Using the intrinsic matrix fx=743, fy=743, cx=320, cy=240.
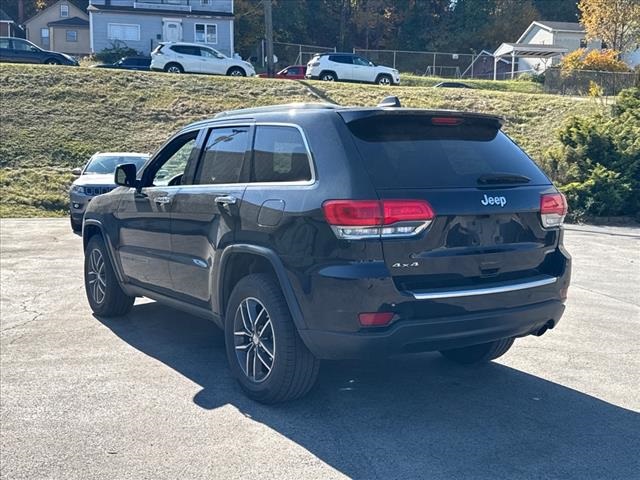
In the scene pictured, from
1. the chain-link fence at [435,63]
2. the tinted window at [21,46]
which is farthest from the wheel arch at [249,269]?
the chain-link fence at [435,63]

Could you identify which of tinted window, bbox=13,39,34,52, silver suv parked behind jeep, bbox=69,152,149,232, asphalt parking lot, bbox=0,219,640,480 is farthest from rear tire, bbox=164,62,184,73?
asphalt parking lot, bbox=0,219,640,480

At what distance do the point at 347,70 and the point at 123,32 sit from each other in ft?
70.4

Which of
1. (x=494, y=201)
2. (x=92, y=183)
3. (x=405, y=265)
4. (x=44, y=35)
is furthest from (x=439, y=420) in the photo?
(x=44, y=35)

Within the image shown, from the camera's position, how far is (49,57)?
3712 cm

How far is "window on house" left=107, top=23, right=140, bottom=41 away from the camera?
168ft

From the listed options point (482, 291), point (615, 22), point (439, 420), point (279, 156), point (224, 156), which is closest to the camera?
point (482, 291)

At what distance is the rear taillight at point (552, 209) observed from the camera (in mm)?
4848

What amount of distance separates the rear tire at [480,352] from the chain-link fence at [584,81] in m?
27.3

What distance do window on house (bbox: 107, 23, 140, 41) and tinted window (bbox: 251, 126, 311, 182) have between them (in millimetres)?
49912

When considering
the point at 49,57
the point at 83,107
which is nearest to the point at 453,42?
the point at 49,57

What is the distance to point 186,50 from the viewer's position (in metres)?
36.3

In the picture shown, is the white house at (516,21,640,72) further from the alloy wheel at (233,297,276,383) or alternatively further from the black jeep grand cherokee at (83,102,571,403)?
the alloy wheel at (233,297,276,383)

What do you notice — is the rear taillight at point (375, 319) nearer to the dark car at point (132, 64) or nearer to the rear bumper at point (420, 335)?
the rear bumper at point (420, 335)

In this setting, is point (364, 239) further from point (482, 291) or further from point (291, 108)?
point (291, 108)
